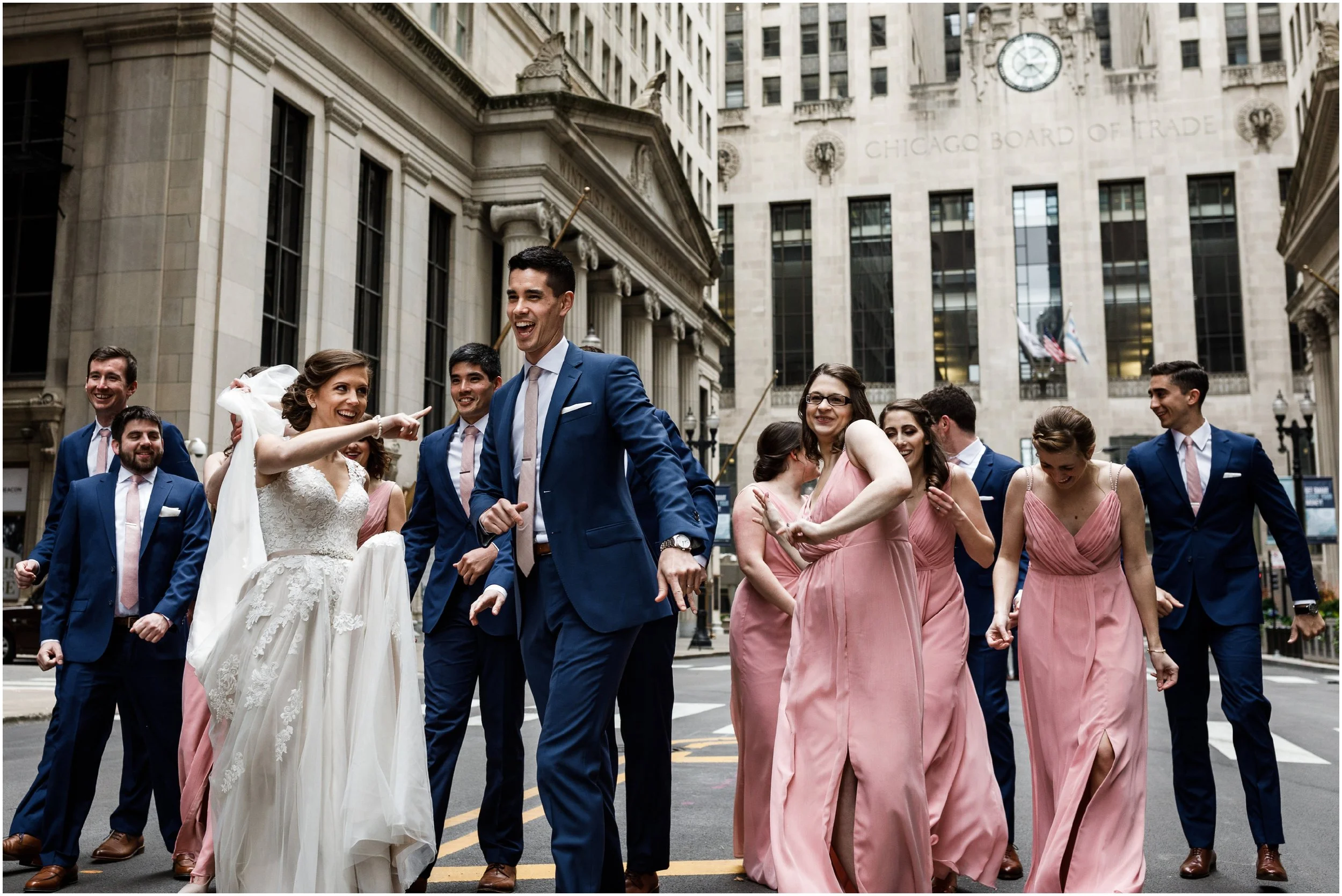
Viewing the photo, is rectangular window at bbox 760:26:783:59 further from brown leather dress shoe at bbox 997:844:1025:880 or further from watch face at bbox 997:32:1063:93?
brown leather dress shoe at bbox 997:844:1025:880

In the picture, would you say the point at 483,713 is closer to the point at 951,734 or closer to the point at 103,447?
the point at 951,734

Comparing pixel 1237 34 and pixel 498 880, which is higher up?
pixel 1237 34

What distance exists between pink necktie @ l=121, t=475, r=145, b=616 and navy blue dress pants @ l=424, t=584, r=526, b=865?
6.16 feet

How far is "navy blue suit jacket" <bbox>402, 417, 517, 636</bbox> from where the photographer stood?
6.09 m

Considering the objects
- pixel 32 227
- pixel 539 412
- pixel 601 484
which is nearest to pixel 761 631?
pixel 601 484

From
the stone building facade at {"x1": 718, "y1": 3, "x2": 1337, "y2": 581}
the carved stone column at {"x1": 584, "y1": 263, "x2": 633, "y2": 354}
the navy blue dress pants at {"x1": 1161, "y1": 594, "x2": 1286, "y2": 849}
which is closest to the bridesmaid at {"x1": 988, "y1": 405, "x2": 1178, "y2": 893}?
the navy blue dress pants at {"x1": 1161, "y1": 594, "x2": 1286, "y2": 849}

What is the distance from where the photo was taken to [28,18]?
2497 centimetres

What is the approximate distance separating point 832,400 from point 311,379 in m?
2.33

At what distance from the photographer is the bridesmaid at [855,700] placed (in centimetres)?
477

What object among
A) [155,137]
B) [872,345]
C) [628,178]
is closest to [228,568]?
[155,137]

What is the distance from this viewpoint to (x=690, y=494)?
603cm

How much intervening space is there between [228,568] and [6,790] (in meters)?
4.66

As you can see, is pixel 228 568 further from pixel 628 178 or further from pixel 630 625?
pixel 628 178

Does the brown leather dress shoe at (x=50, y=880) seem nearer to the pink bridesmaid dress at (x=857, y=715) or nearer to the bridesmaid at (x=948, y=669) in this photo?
the pink bridesmaid dress at (x=857, y=715)
